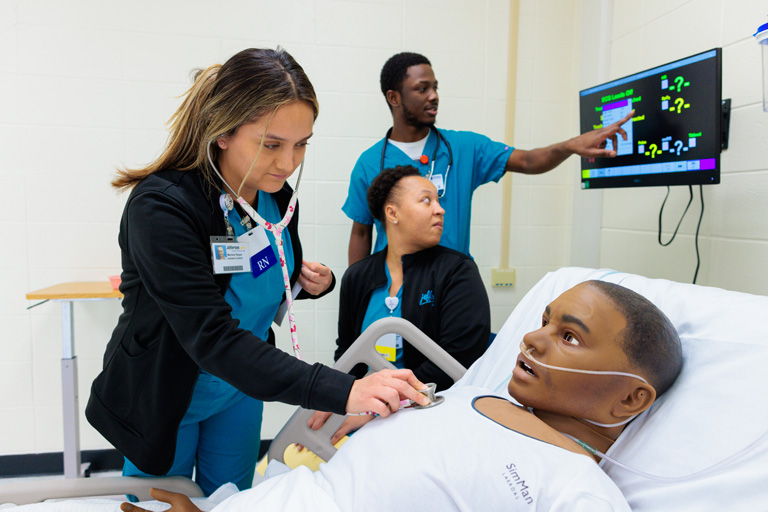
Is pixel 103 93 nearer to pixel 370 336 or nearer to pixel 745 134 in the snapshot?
pixel 370 336

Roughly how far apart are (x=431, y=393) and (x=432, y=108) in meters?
1.55

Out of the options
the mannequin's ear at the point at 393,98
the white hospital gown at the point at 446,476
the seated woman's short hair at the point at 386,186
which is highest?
the mannequin's ear at the point at 393,98

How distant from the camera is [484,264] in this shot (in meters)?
2.89

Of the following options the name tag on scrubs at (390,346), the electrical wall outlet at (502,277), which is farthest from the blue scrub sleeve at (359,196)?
the electrical wall outlet at (502,277)

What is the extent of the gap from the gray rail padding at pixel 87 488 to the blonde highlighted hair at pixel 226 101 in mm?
661

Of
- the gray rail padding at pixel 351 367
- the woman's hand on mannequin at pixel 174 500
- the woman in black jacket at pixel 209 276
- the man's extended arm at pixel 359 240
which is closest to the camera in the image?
the woman in black jacket at pixel 209 276

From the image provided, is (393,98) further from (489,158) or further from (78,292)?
(78,292)

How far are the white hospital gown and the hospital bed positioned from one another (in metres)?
0.14

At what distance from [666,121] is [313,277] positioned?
1.27 m

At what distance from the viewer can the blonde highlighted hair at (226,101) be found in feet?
3.33

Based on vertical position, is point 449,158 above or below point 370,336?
above

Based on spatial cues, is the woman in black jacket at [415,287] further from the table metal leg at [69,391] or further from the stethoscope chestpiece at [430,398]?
the table metal leg at [69,391]

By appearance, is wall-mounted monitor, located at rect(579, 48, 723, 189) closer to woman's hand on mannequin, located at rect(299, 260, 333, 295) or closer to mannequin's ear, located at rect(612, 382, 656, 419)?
mannequin's ear, located at rect(612, 382, 656, 419)

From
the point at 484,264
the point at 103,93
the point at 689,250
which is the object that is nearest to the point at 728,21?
the point at 689,250
